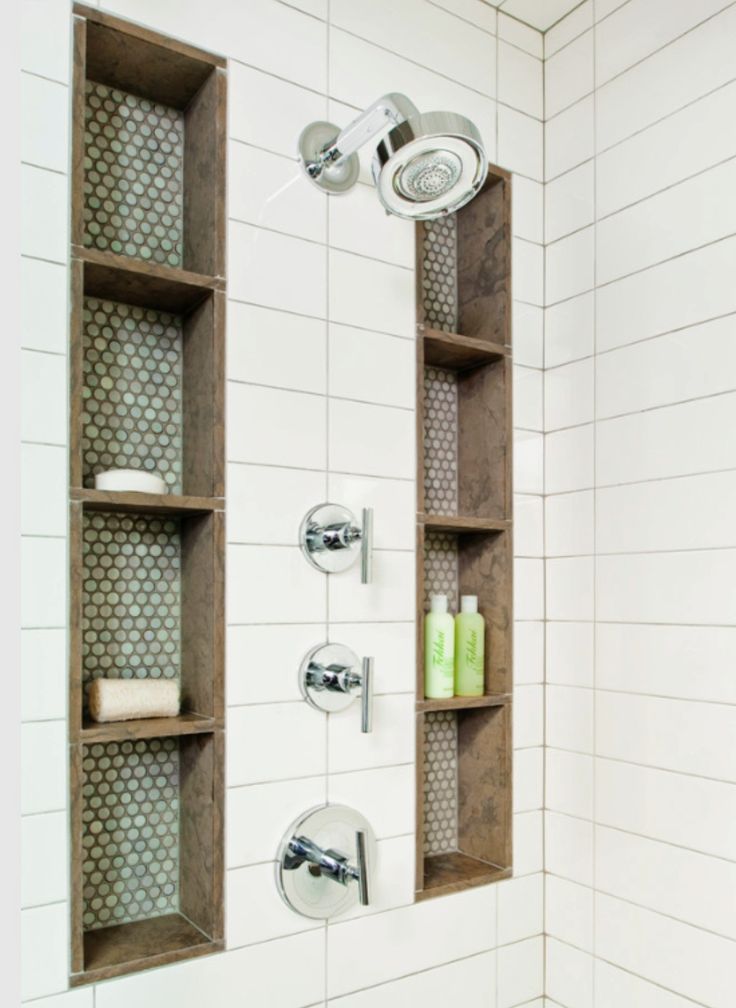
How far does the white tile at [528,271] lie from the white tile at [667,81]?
0.75 feet

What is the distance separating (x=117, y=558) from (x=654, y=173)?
116cm

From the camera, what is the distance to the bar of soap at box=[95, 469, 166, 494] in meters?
1.21

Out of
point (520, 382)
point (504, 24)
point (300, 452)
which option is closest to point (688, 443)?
→ point (520, 382)

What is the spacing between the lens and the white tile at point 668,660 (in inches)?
53.1

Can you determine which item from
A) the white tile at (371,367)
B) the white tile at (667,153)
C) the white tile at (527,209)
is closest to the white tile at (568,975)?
the white tile at (371,367)

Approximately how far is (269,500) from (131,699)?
0.37m

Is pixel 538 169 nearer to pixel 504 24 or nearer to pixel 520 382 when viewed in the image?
pixel 504 24

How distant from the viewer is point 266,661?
4.36 ft

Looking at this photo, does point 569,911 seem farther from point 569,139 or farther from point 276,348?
point 569,139

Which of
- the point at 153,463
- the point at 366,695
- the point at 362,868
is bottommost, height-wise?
the point at 362,868

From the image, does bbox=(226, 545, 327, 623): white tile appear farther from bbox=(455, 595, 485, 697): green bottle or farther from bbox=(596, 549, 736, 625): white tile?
bbox=(596, 549, 736, 625): white tile

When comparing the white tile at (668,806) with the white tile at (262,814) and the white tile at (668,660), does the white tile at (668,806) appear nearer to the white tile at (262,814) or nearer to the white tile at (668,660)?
the white tile at (668,660)
